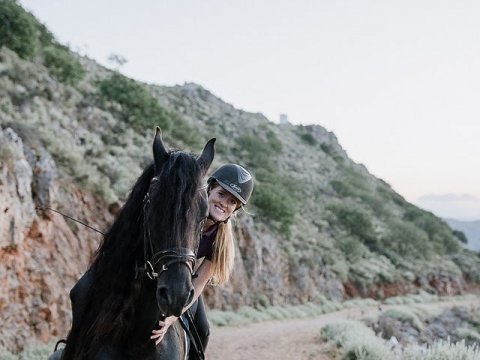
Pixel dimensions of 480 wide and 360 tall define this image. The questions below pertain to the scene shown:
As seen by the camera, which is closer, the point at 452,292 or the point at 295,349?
the point at 295,349

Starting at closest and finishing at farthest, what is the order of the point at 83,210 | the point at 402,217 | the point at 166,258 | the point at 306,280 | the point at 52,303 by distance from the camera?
the point at 166,258 → the point at 52,303 → the point at 83,210 → the point at 306,280 → the point at 402,217

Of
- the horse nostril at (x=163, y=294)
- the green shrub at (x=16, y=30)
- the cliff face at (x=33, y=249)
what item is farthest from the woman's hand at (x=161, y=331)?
the green shrub at (x=16, y=30)

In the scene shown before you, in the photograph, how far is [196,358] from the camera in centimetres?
413

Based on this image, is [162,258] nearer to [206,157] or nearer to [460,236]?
[206,157]

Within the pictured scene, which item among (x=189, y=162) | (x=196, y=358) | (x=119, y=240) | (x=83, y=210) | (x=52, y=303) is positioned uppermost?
(x=189, y=162)

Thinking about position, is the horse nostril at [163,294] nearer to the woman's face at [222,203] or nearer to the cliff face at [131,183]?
the woman's face at [222,203]

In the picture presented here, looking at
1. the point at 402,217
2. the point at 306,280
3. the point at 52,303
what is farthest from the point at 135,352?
the point at 402,217

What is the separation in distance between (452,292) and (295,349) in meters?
32.7

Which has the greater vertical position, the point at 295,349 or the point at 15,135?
the point at 15,135

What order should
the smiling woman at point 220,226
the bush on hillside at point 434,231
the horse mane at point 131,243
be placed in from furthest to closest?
the bush on hillside at point 434,231
the smiling woman at point 220,226
the horse mane at point 131,243

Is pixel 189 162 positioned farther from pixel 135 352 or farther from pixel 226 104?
pixel 226 104

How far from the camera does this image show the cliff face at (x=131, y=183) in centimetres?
1077

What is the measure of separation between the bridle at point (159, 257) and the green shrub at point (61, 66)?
2212cm

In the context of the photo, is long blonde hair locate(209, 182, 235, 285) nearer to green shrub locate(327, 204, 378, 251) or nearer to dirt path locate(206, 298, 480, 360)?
dirt path locate(206, 298, 480, 360)
